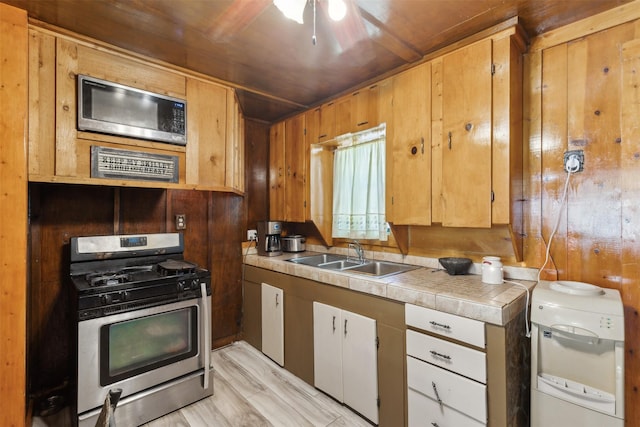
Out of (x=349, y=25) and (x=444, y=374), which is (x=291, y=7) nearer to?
(x=349, y=25)

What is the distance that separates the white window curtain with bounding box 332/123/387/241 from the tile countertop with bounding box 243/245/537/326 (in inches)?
15.9

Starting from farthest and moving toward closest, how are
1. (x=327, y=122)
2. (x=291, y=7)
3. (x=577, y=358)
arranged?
1. (x=327, y=122)
2. (x=577, y=358)
3. (x=291, y=7)

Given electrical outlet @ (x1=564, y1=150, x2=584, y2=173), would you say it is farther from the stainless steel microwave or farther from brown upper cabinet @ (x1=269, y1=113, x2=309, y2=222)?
the stainless steel microwave

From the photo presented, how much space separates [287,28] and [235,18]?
0.31 m

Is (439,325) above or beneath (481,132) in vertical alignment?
beneath

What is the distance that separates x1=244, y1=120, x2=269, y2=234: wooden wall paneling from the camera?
11.2 feet

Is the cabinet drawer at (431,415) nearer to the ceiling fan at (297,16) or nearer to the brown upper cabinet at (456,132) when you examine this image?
the brown upper cabinet at (456,132)

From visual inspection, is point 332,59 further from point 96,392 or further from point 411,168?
point 96,392

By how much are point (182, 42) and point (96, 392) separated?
7.34ft

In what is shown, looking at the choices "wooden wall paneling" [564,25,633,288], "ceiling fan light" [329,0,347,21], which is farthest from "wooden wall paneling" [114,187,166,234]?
"wooden wall paneling" [564,25,633,288]

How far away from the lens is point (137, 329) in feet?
6.48

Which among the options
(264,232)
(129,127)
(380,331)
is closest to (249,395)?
(380,331)

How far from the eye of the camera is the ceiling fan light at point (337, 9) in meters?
1.31

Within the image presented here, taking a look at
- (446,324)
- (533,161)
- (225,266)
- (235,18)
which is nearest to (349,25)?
(235,18)
